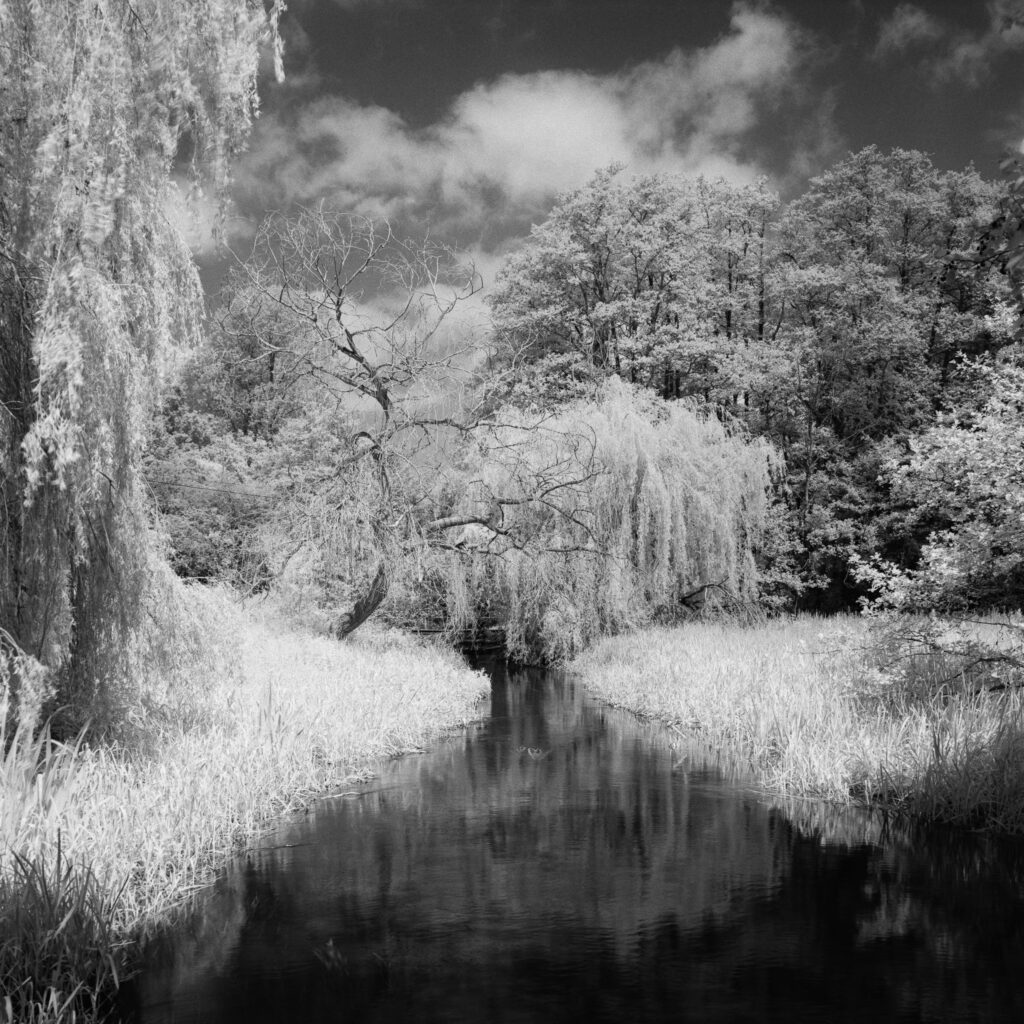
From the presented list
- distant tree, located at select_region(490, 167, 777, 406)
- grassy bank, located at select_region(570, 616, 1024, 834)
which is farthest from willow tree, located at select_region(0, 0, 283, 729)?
distant tree, located at select_region(490, 167, 777, 406)

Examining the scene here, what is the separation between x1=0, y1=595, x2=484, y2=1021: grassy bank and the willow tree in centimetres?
69

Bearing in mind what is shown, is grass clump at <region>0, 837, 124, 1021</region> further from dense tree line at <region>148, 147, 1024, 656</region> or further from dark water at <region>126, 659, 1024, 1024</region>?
dense tree line at <region>148, 147, 1024, 656</region>

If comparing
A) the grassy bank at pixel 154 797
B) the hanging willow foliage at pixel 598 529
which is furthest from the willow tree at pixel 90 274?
the hanging willow foliage at pixel 598 529

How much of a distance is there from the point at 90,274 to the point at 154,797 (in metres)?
3.27

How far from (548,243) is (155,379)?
22.5 metres

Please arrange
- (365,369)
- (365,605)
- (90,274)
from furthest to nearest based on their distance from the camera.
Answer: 1. (365,605)
2. (365,369)
3. (90,274)

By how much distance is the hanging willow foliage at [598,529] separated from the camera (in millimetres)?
17422

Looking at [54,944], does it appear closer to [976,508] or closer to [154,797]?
[154,797]

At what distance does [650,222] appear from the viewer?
27016 mm

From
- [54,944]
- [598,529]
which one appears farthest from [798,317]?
[54,944]

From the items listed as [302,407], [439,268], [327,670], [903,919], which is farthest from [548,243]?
[903,919]

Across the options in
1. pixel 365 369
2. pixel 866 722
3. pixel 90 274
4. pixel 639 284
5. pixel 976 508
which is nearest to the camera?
pixel 90 274

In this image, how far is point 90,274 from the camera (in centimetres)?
561

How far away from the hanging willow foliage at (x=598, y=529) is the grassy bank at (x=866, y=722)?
4252 millimetres
